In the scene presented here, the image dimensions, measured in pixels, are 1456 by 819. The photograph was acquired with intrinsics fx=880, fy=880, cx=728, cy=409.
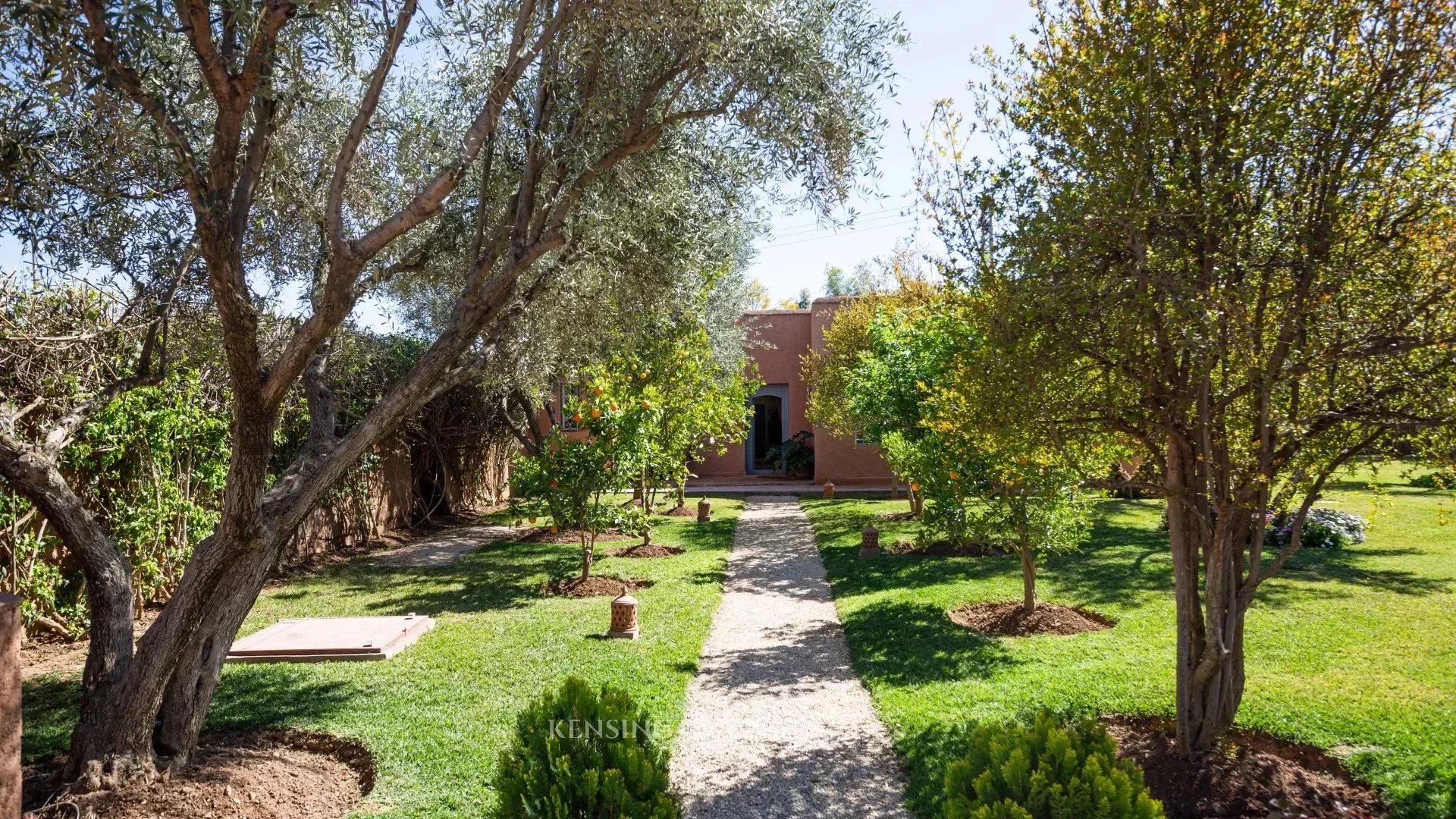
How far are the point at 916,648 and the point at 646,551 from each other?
6.05 m

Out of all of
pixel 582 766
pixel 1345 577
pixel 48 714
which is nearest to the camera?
pixel 582 766

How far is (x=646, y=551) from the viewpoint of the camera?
42.5 feet

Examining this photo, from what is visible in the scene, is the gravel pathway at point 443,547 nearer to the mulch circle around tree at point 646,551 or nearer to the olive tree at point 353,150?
the mulch circle around tree at point 646,551

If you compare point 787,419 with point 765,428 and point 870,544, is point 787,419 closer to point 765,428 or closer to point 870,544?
point 765,428

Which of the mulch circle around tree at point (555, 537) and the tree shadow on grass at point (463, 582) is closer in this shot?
the tree shadow on grass at point (463, 582)

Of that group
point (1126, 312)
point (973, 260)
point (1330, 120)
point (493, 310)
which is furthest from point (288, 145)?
point (1330, 120)

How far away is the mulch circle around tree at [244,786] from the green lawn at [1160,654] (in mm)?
3048

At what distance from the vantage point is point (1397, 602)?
354 inches

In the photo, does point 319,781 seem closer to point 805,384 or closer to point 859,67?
point 859,67

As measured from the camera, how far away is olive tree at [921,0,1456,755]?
409cm

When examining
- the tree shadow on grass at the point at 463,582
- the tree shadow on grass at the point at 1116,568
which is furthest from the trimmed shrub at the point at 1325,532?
the tree shadow on grass at the point at 463,582

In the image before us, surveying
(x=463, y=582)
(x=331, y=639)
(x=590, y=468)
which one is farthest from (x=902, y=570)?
(x=331, y=639)

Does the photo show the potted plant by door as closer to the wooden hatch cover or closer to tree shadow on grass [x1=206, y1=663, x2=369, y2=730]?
the wooden hatch cover

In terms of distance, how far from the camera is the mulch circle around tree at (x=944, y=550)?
41.1 ft
